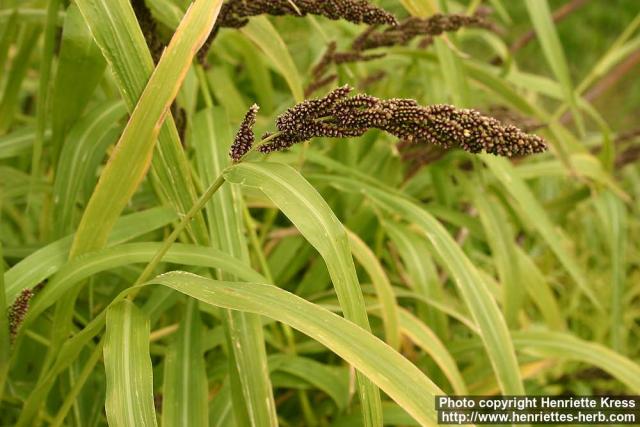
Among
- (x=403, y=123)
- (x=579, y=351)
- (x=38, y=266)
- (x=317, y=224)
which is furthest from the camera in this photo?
(x=579, y=351)

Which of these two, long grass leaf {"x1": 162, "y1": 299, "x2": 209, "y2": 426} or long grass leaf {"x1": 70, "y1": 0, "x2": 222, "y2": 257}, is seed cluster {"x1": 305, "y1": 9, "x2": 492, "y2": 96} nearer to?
long grass leaf {"x1": 70, "y1": 0, "x2": 222, "y2": 257}

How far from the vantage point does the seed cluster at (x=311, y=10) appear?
1010mm

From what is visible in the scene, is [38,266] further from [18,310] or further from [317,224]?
[317,224]

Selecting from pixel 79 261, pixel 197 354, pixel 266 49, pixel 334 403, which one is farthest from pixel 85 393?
pixel 266 49

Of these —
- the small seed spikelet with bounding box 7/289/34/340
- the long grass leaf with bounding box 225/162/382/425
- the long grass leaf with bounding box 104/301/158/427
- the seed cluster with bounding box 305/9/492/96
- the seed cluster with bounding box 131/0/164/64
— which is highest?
the seed cluster with bounding box 305/9/492/96

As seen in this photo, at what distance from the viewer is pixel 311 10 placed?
3.37 feet

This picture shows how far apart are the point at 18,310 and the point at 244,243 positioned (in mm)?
347

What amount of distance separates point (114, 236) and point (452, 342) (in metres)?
0.83

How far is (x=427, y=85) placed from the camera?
6.42 ft

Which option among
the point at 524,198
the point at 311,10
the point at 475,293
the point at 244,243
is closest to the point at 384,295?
the point at 475,293

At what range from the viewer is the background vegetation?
3.11 feet

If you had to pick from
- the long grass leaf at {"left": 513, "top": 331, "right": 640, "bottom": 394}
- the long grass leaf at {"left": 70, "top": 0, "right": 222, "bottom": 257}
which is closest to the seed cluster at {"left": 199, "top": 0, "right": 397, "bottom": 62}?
the long grass leaf at {"left": 70, "top": 0, "right": 222, "bottom": 257}

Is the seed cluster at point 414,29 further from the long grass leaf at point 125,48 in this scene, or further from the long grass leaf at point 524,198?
the long grass leaf at point 125,48

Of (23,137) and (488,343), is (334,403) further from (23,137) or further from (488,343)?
(23,137)
